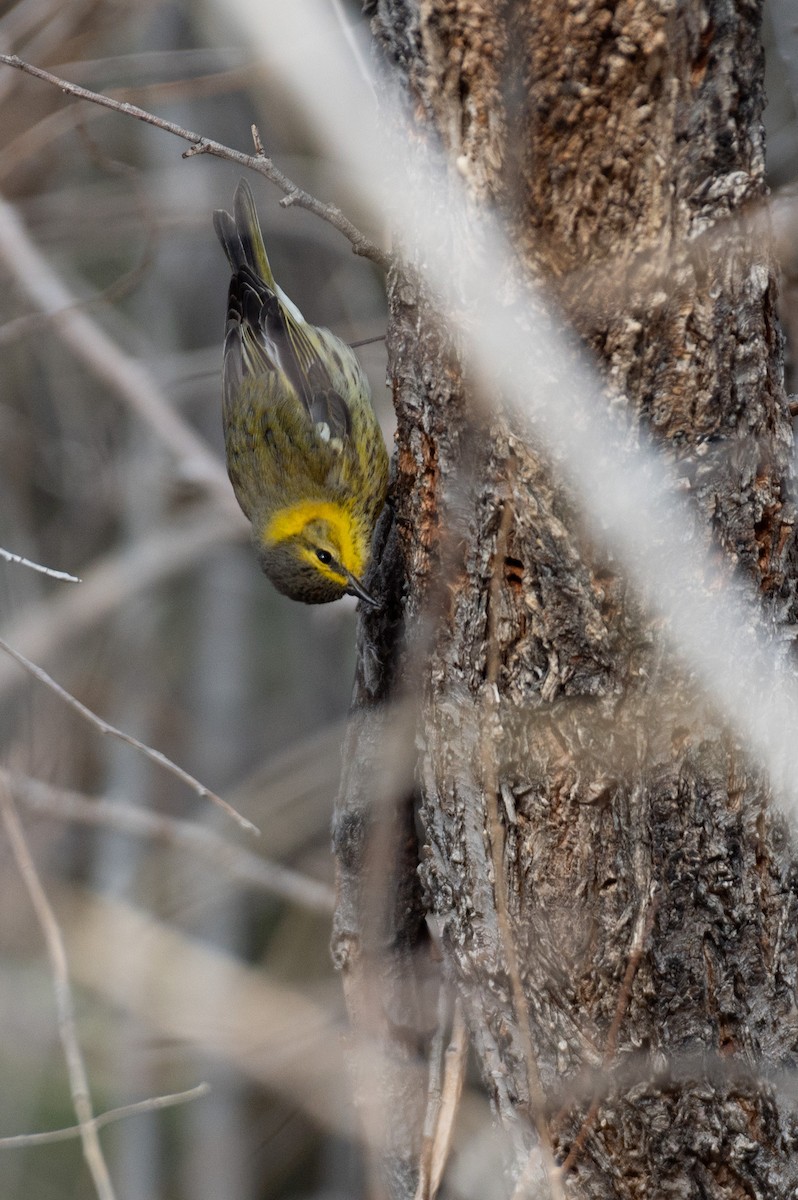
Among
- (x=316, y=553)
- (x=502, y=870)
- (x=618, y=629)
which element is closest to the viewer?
(x=618, y=629)

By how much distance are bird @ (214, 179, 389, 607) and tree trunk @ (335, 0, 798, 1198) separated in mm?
1834

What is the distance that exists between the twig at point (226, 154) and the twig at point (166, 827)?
8.98ft

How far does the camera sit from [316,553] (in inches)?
148

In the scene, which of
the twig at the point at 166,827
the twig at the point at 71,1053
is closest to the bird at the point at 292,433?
the twig at the point at 166,827

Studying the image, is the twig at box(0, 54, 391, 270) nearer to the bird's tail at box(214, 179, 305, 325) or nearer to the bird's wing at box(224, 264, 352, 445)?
the bird's wing at box(224, 264, 352, 445)

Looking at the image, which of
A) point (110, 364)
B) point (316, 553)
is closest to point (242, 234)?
point (110, 364)

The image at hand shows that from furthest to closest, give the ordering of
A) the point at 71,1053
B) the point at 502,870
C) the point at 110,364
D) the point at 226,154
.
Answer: the point at 110,364 < the point at 71,1053 < the point at 226,154 < the point at 502,870

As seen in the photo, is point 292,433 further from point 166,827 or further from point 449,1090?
point 449,1090

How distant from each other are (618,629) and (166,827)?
307cm

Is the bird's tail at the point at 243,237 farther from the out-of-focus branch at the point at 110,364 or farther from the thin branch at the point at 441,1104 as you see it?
the thin branch at the point at 441,1104

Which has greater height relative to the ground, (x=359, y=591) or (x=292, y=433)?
(x=292, y=433)

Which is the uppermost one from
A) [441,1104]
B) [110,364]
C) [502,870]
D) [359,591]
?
[110,364]

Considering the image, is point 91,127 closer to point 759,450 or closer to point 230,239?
point 230,239

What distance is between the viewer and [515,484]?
1.85 m
